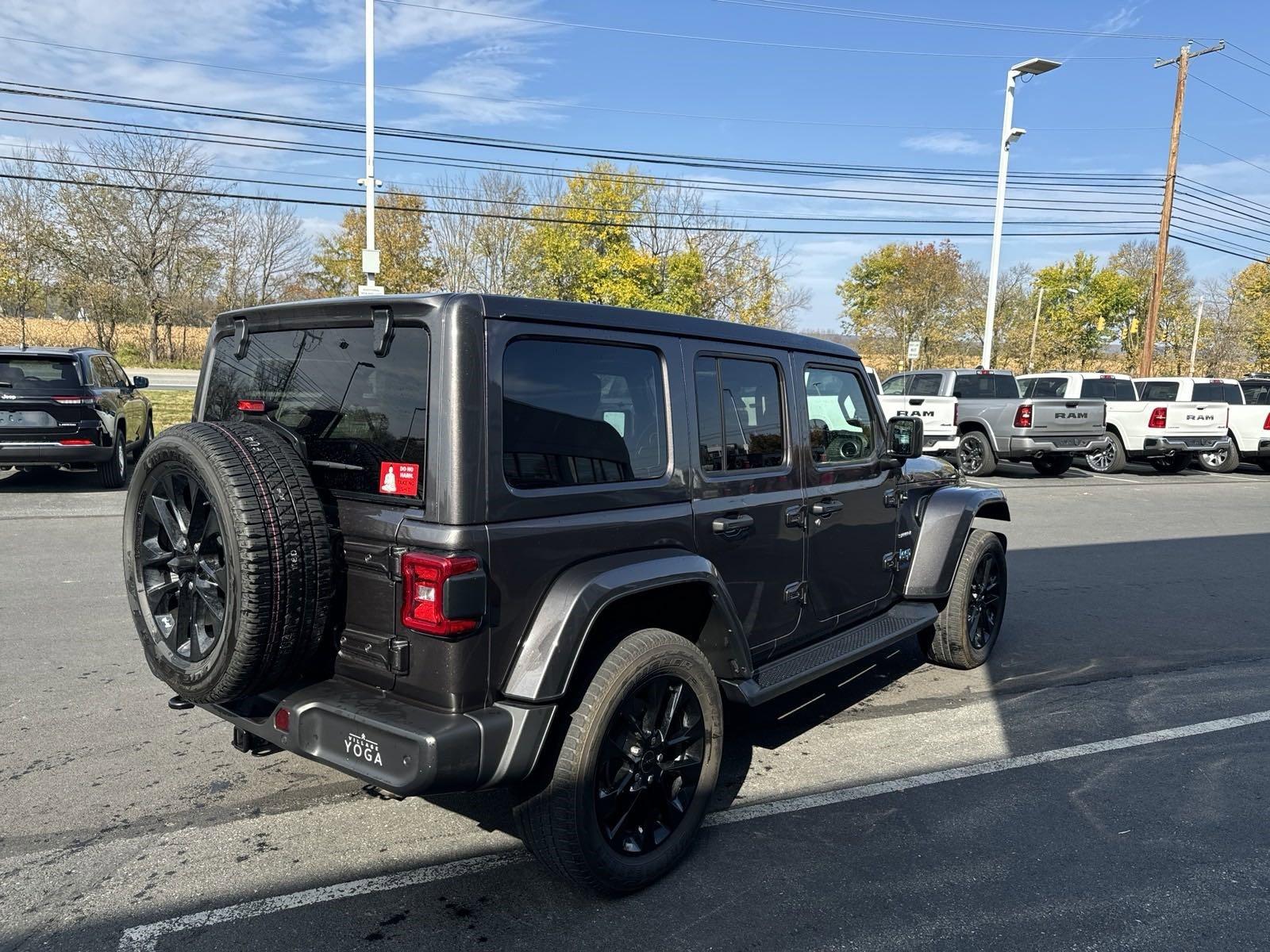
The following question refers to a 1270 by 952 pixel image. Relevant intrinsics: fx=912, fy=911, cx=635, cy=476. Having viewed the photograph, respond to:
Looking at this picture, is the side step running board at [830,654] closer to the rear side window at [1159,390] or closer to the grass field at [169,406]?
the grass field at [169,406]

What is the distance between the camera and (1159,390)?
1922 cm

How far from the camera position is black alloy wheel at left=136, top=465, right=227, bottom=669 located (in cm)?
290

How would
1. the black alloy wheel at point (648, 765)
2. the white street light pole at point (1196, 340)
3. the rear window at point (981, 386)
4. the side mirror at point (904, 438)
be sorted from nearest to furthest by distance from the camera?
the black alloy wheel at point (648, 765)
the side mirror at point (904, 438)
the rear window at point (981, 386)
the white street light pole at point (1196, 340)

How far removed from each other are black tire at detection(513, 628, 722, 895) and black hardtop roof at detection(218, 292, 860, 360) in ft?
3.57

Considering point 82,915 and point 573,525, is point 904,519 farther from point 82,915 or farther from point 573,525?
point 82,915

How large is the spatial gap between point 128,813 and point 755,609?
99.8 inches

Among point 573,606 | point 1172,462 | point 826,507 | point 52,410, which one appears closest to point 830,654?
point 826,507

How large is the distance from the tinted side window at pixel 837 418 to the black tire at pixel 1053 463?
14.0 m

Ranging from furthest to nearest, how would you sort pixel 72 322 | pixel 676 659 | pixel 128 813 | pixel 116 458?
pixel 72 322
pixel 116 458
pixel 128 813
pixel 676 659

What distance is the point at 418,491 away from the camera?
273 centimetres

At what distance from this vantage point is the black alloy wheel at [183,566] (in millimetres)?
2896

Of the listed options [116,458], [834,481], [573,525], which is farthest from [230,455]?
[116,458]

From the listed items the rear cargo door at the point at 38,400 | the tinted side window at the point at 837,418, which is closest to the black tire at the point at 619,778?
the tinted side window at the point at 837,418

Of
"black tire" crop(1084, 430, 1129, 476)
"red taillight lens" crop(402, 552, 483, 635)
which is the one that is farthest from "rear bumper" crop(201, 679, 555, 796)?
"black tire" crop(1084, 430, 1129, 476)
